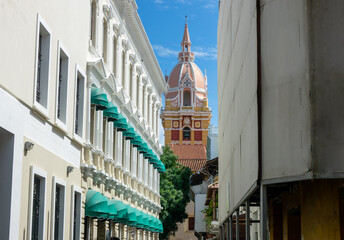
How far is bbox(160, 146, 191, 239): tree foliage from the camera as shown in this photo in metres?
60.7

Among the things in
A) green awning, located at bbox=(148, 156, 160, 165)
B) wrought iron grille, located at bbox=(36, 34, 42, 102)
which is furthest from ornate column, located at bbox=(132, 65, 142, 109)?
wrought iron grille, located at bbox=(36, 34, 42, 102)

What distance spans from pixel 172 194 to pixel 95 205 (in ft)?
134

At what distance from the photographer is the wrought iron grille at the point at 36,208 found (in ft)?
48.0

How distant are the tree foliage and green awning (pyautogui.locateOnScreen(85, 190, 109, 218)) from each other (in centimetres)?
3738

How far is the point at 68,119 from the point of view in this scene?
59.1ft

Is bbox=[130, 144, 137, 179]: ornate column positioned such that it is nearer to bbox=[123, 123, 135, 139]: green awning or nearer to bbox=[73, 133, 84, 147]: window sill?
bbox=[123, 123, 135, 139]: green awning

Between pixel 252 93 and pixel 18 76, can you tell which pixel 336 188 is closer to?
pixel 252 93

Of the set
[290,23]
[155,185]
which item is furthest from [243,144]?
[155,185]

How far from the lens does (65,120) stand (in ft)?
57.7

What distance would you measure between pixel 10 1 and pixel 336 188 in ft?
21.6

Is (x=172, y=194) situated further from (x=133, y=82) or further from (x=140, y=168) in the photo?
(x=133, y=82)

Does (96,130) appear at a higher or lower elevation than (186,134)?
lower

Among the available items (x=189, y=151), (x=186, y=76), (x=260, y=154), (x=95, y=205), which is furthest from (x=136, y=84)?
(x=186, y=76)

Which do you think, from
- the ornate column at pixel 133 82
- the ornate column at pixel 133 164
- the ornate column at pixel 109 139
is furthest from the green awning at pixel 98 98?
the ornate column at pixel 133 164
